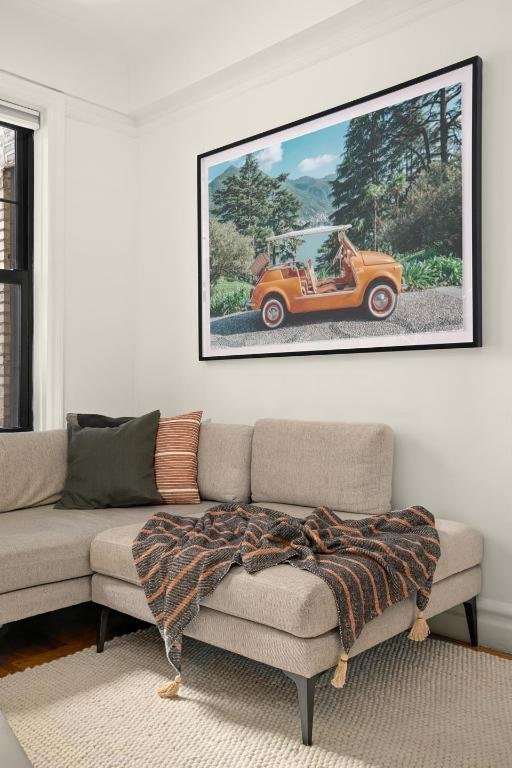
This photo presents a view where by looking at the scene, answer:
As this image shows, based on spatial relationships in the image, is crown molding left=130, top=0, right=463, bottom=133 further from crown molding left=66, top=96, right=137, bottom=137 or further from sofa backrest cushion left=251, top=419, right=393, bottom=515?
sofa backrest cushion left=251, top=419, right=393, bottom=515

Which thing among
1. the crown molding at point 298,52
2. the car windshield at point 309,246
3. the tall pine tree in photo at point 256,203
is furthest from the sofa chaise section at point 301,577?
the crown molding at point 298,52

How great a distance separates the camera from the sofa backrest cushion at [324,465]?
2.67 metres

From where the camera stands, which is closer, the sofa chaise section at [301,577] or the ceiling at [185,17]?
the sofa chaise section at [301,577]

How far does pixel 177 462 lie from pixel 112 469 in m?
0.29

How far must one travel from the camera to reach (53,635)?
8.76 ft

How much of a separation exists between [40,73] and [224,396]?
1937 millimetres

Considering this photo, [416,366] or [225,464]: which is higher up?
[416,366]

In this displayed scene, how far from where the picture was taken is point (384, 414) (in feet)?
9.45

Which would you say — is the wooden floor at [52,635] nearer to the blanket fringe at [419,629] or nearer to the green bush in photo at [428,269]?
the blanket fringe at [419,629]

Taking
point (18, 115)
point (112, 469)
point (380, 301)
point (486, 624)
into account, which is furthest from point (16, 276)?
point (486, 624)

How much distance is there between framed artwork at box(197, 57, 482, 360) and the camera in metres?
2.62

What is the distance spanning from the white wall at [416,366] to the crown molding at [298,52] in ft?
0.09

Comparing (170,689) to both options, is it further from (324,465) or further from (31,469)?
Result: (31,469)

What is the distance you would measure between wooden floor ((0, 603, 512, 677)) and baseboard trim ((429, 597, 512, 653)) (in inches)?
1.7
